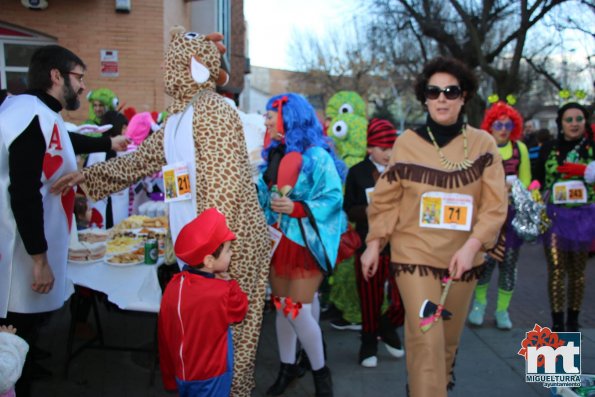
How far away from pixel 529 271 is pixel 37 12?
8.85 meters

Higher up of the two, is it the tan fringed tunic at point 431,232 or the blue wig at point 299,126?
the blue wig at point 299,126

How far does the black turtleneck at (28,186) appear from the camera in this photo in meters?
2.53

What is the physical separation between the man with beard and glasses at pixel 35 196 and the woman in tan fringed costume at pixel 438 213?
65.7 inches

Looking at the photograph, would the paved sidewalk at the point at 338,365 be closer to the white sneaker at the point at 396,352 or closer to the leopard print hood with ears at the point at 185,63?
the white sneaker at the point at 396,352

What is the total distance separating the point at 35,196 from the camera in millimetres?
2561

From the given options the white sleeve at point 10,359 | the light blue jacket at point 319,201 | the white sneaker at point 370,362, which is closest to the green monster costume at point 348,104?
the light blue jacket at point 319,201

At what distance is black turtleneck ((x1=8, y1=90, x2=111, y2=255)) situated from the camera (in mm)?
2533

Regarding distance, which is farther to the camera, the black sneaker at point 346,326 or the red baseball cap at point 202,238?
the black sneaker at point 346,326

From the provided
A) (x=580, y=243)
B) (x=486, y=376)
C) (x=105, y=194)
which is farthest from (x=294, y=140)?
(x=580, y=243)

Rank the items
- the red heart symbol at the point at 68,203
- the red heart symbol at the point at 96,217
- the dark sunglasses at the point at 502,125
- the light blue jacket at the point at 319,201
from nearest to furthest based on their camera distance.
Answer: the red heart symbol at the point at 68,203
the light blue jacket at the point at 319,201
the dark sunglasses at the point at 502,125
the red heart symbol at the point at 96,217

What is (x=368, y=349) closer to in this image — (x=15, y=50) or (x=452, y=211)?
(x=452, y=211)

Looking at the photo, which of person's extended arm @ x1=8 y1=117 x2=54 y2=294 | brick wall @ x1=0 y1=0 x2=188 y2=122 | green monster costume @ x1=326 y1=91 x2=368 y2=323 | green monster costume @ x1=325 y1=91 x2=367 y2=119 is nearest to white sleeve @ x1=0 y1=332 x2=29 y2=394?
person's extended arm @ x1=8 y1=117 x2=54 y2=294

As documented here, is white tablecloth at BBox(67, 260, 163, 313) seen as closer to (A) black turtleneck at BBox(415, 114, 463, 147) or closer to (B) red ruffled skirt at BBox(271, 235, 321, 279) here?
(B) red ruffled skirt at BBox(271, 235, 321, 279)

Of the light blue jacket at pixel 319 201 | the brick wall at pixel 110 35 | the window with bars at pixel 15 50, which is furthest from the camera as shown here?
the window with bars at pixel 15 50
